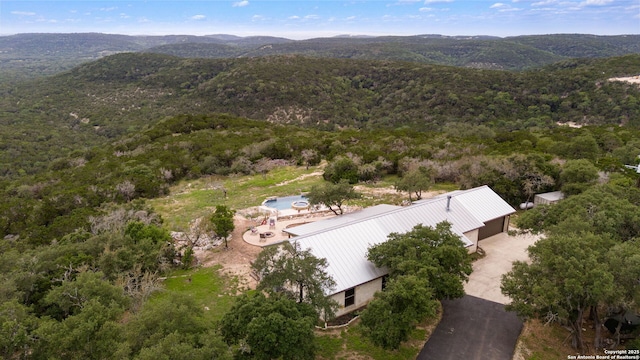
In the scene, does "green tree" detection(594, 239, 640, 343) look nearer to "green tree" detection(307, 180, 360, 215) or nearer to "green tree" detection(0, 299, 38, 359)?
"green tree" detection(307, 180, 360, 215)

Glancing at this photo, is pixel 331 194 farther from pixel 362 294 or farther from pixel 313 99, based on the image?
pixel 313 99

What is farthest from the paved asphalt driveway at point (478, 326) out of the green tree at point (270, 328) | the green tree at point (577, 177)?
the green tree at point (577, 177)

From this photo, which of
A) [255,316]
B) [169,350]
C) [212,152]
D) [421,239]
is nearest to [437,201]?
[421,239]

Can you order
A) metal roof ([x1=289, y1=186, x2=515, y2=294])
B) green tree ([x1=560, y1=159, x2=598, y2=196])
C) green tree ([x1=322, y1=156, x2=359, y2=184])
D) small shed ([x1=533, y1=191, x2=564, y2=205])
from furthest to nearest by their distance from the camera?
1. green tree ([x1=322, y1=156, x2=359, y2=184])
2. small shed ([x1=533, y1=191, x2=564, y2=205])
3. green tree ([x1=560, y1=159, x2=598, y2=196])
4. metal roof ([x1=289, y1=186, x2=515, y2=294])

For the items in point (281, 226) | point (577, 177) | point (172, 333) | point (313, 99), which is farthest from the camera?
point (313, 99)

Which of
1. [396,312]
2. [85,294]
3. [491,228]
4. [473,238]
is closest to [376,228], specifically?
[473,238]

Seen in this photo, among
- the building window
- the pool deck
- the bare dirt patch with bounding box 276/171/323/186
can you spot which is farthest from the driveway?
the bare dirt patch with bounding box 276/171/323/186
